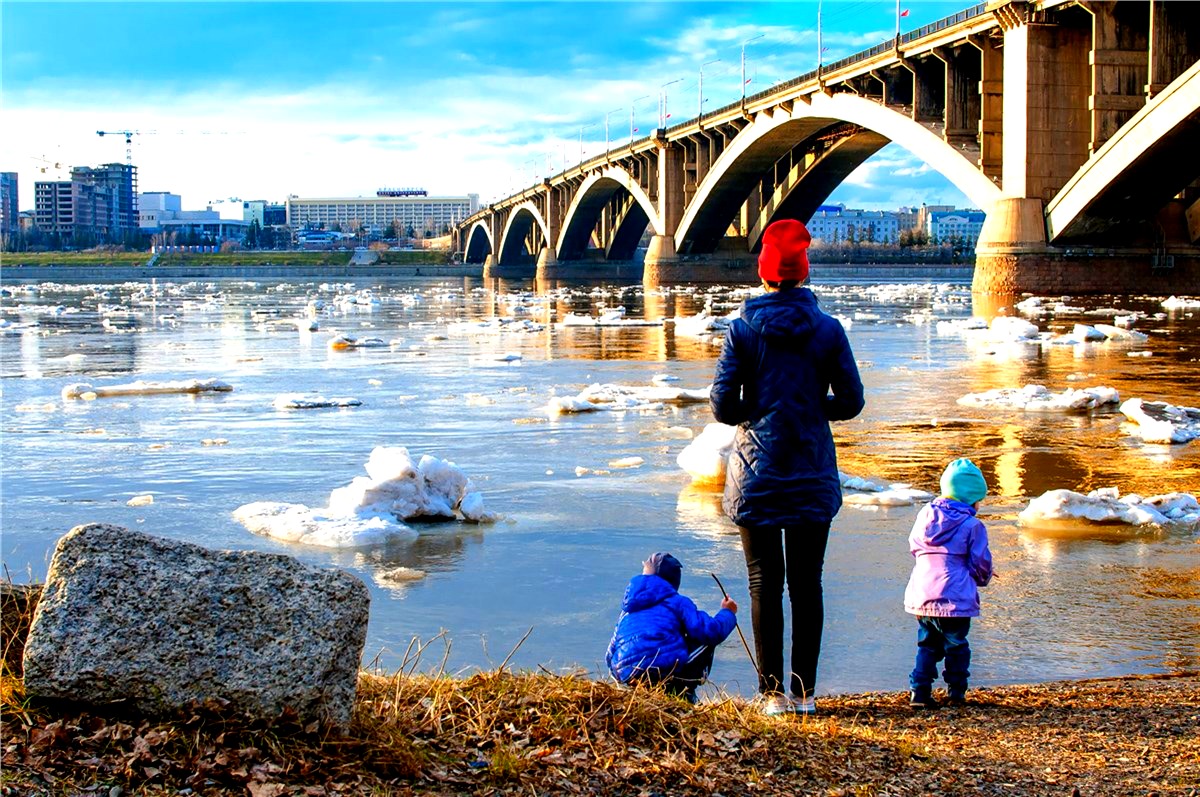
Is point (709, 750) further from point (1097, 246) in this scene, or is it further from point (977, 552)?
point (1097, 246)

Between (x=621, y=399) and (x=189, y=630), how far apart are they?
9446 mm

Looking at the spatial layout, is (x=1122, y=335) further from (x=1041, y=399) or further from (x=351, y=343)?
(x=351, y=343)

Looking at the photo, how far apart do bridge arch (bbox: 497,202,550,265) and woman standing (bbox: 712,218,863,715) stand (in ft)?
345

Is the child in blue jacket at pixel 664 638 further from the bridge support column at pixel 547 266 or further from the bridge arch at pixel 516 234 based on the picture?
the bridge arch at pixel 516 234

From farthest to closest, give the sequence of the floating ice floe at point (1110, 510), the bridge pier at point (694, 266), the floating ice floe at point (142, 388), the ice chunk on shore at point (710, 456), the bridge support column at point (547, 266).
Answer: the bridge support column at point (547, 266)
the bridge pier at point (694, 266)
the floating ice floe at point (142, 388)
the ice chunk on shore at point (710, 456)
the floating ice floe at point (1110, 510)

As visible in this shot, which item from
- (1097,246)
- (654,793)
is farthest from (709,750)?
(1097,246)

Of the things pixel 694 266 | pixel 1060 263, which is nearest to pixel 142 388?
pixel 1060 263

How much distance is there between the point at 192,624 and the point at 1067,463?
6.81 metres

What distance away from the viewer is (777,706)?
423cm

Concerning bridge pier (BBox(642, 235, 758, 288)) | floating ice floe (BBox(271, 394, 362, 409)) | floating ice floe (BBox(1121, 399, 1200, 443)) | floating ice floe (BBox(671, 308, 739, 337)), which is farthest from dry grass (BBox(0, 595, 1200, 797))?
bridge pier (BBox(642, 235, 758, 288))

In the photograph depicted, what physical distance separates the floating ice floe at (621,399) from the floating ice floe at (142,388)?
3703 mm

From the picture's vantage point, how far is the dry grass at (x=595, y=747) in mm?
3184

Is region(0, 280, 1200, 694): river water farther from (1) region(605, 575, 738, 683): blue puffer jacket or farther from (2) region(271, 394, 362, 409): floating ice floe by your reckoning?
(1) region(605, 575, 738, 683): blue puffer jacket

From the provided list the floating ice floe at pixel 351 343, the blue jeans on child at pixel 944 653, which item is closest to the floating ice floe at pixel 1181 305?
the floating ice floe at pixel 351 343
